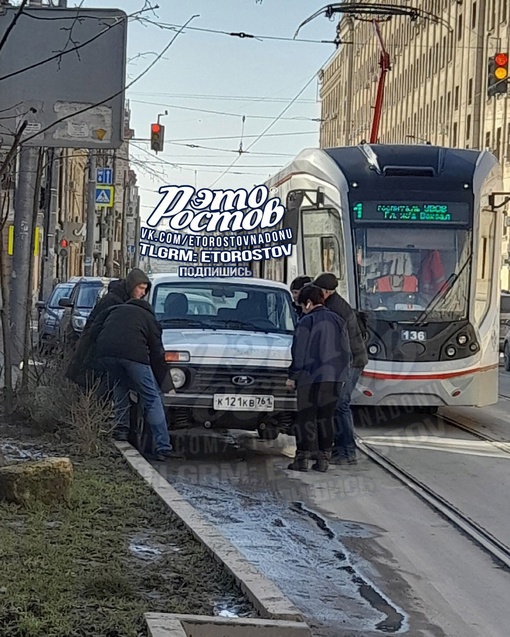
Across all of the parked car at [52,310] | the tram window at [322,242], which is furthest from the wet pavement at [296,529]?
the parked car at [52,310]

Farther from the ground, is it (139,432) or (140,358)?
(140,358)

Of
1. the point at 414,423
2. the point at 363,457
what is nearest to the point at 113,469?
the point at 363,457

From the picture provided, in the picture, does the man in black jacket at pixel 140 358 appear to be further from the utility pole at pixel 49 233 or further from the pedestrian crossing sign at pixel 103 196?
the pedestrian crossing sign at pixel 103 196

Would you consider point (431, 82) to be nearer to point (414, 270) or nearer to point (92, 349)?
point (414, 270)

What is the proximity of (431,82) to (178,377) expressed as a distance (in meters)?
72.6

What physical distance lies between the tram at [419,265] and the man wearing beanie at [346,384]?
2.17 m

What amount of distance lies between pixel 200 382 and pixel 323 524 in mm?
3171

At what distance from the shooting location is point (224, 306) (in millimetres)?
13758

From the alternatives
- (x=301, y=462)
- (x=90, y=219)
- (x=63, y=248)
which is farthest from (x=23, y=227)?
(x=63, y=248)

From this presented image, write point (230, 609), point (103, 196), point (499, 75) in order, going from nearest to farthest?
point (230, 609) < point (499, 75) < point (103, 196)

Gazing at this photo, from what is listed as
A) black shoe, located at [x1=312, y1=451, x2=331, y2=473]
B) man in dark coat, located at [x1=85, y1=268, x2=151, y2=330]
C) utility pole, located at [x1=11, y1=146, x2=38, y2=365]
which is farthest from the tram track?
utility pole, located at [x1=11, y1=146, x2=38, y2=365]

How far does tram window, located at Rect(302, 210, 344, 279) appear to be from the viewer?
1537 cm

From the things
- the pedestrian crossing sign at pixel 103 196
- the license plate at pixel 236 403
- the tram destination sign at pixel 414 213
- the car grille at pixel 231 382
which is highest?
the pedestrian crossing sign at pixel 103 196

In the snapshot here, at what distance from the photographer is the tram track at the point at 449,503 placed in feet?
28.0
